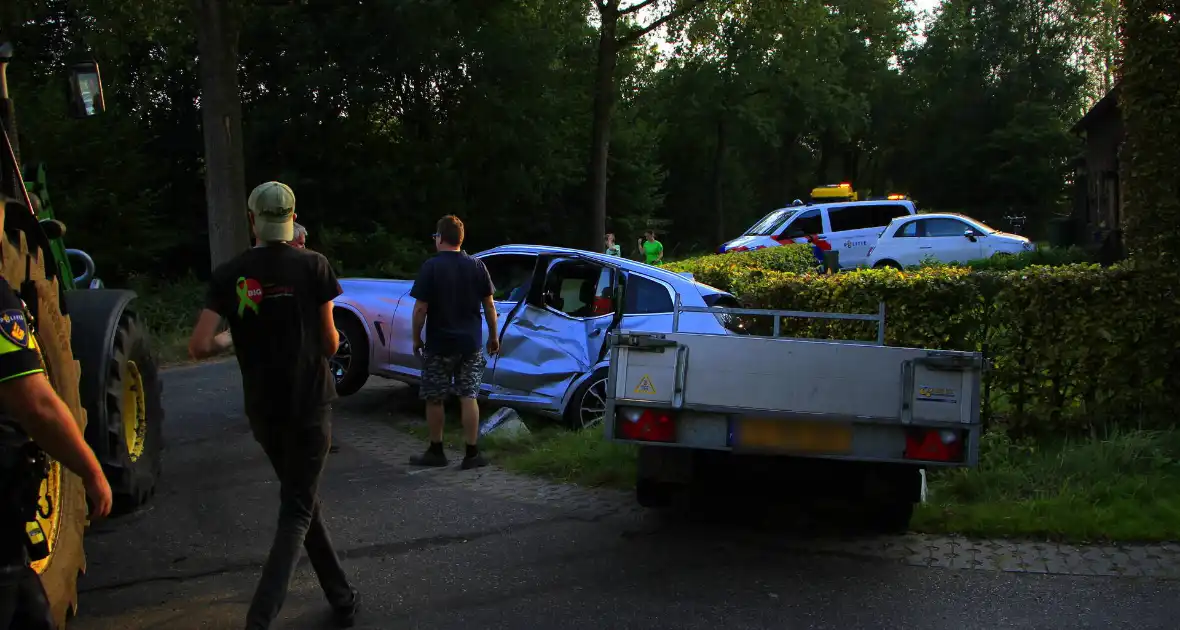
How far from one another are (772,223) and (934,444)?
70.9 feet

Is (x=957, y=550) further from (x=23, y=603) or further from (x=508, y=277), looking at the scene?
(x=508, y=277)

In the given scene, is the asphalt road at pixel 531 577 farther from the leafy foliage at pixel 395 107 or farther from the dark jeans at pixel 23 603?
the leafy foliage at pixel 395 107

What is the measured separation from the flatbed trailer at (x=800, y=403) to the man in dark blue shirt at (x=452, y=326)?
2.18 metres

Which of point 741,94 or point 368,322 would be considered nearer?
point 368,322

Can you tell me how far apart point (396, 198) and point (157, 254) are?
6.64 meters

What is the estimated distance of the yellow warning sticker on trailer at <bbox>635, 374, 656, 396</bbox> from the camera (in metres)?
5.86

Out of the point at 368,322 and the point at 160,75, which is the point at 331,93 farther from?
the point at 368,322

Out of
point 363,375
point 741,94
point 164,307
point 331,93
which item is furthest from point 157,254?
point 741,94

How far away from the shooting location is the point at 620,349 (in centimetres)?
595

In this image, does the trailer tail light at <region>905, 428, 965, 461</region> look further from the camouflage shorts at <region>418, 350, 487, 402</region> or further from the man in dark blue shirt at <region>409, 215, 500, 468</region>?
the camouflage shorts at <region>418, 350, 487, 402</region>

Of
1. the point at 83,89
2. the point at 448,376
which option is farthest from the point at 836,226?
the point at 83,89

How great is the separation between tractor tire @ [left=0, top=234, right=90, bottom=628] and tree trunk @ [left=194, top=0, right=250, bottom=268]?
1090cm

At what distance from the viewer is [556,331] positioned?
9.07 metres

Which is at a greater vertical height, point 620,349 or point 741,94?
point 741,94
